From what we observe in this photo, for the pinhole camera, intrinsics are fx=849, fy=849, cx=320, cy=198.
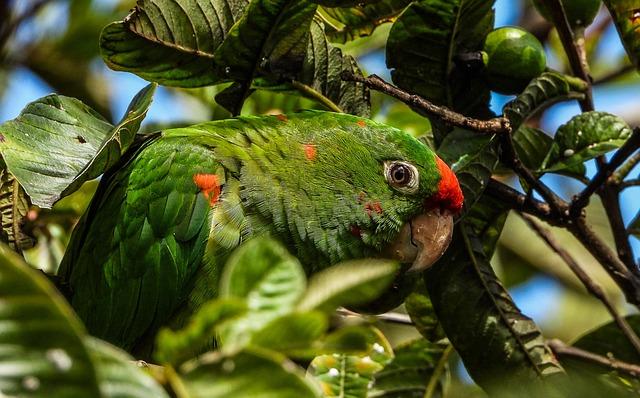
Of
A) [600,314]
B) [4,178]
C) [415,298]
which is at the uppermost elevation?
[4,178]

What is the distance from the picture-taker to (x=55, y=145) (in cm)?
221

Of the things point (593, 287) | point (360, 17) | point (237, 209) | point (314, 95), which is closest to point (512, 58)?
point (360, 17)

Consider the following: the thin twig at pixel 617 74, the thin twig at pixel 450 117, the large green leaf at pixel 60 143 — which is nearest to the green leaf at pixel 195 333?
the large green leaf at pixel 60 143

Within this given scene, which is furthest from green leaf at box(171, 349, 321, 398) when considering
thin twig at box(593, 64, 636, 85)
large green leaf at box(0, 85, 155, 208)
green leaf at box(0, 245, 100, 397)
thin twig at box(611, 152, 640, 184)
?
thin twig at box(593, 64, 636, 85)

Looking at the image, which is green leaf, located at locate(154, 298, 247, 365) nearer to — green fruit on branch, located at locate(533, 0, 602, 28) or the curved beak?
the curved beak

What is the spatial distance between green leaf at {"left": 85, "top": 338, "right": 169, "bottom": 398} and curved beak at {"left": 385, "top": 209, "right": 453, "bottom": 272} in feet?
5.44

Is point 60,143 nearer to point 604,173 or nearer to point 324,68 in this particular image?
point 324,68

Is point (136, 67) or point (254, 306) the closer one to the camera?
point (254, 306)

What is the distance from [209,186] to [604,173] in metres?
1.16

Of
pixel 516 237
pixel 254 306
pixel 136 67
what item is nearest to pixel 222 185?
pixel 136 67

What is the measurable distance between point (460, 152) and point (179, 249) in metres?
0.89

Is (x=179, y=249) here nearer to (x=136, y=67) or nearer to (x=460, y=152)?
(x=136, y=67)

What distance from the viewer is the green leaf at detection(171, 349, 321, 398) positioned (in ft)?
3.44

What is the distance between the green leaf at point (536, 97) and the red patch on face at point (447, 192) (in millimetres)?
246
